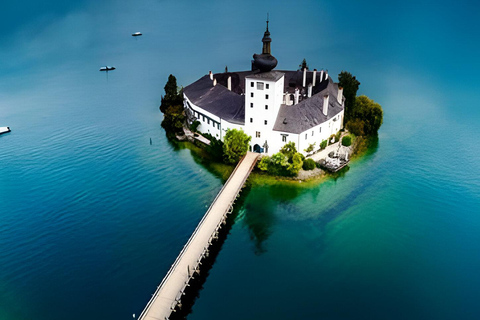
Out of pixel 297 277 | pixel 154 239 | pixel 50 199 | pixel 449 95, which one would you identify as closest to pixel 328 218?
pixel 297 277

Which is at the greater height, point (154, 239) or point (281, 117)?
point (281, 117)

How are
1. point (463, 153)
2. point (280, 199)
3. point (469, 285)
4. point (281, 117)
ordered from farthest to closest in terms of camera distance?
point (463, 153) < point (281, 117) < point (280, 199) < point (469, 285)

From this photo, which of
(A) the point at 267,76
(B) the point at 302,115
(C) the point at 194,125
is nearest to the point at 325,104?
(B) the point at 302,115

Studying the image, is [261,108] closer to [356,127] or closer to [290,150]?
[290,150]

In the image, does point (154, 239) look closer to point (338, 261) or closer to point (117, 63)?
point (338, 261)

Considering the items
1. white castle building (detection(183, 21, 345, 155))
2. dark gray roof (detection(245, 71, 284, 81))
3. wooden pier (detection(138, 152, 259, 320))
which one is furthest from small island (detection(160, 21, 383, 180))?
wooden pier (detection(138, 152, 259, 320))

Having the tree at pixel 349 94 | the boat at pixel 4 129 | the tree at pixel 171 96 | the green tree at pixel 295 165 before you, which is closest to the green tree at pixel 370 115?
the tree at pixel 349 94

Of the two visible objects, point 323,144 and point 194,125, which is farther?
point 194,125

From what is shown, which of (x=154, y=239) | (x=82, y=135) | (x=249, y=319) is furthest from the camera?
(x=82, y=135)
